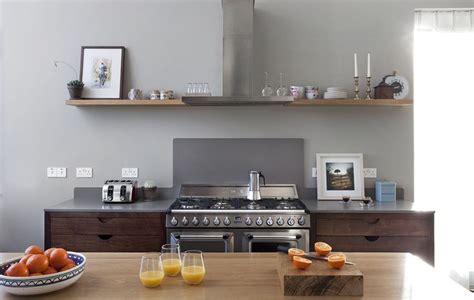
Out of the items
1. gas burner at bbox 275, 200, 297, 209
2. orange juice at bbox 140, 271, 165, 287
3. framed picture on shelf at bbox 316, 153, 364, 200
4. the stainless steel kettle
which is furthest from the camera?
framed picture on shelf at bbox 316, 153, 364, 200

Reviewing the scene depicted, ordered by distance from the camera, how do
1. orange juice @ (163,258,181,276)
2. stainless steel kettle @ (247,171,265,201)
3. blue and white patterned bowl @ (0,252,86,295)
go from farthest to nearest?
stainless steel kettle @ (247,171,265,201)
orange juice @ (163,258,181,276)
blue and white patterned bowl @ (0,252,86,295)

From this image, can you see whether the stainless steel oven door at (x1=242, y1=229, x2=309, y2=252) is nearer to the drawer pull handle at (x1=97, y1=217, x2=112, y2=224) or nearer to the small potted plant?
the drawer pull handle at (x1=97, y1=217, x2=112, y2=224)

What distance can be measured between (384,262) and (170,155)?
2.42 meters

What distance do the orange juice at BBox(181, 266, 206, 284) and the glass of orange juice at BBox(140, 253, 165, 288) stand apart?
0.28ft

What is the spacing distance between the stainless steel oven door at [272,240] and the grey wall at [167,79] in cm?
81

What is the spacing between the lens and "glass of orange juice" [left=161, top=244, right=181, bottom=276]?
1590 millimetres

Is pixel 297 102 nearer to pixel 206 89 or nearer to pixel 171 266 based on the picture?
pixel 206 89

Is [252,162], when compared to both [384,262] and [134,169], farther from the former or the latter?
[384,262]

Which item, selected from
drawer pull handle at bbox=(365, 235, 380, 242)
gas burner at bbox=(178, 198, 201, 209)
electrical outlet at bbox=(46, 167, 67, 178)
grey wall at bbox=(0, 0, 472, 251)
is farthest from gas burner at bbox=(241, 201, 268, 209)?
electrical outlet at bbox=(46, 167, 67, 178)

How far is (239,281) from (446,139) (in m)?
3.02

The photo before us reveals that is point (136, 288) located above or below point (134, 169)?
below

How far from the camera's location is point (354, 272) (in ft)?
4.68

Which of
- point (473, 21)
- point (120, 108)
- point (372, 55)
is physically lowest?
point (120, 108)

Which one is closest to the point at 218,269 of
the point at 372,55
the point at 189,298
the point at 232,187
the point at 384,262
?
the point at 189,298
